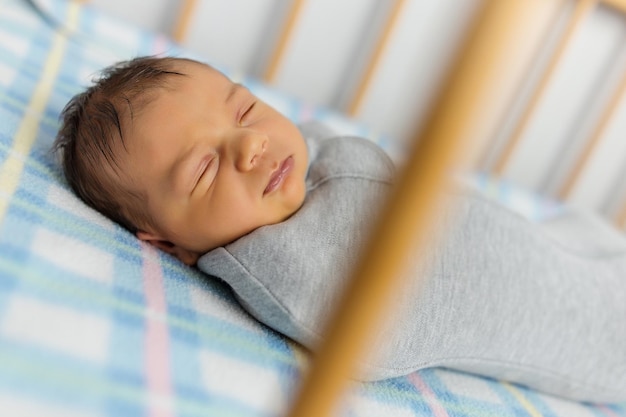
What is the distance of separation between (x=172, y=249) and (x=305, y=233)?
16 cm

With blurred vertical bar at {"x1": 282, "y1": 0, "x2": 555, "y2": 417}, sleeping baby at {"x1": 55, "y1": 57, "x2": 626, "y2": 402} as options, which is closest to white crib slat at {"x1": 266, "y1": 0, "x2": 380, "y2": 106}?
sleeping baby at {"x1": 55, "y1": 57, "x2": 626, "y2": 402}

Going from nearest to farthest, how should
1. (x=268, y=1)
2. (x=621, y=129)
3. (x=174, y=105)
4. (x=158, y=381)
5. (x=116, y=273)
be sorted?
(x=158, y=381) < (x=116, y=273) < (x=174, y=105) < (x=268, y=1) < (x=621, y=129)

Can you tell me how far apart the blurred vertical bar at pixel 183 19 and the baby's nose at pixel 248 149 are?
0.75 m

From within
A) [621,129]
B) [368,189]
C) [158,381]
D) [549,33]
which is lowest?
[158,381]

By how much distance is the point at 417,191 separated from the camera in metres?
0.31

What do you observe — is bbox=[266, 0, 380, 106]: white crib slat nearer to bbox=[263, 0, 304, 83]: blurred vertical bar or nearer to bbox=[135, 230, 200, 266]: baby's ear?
bbox=[263, 0, 304, 83]: blurred vertical bar

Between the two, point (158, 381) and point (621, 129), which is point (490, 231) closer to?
point (158, 381)

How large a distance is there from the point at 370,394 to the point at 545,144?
3.68 feet

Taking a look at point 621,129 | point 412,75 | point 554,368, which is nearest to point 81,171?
Answer: point 554,368

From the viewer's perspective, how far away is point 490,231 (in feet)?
2.62

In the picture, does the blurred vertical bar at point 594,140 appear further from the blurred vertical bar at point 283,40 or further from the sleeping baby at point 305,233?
the sleeping baby at point 305,233

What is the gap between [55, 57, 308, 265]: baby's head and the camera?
719 millimetres

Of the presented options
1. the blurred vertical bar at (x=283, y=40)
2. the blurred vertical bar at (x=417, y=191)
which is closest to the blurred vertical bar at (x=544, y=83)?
the blurred vertical bar at (x=283, y=40)

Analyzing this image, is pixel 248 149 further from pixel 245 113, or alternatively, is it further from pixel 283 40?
pixel 283 40
